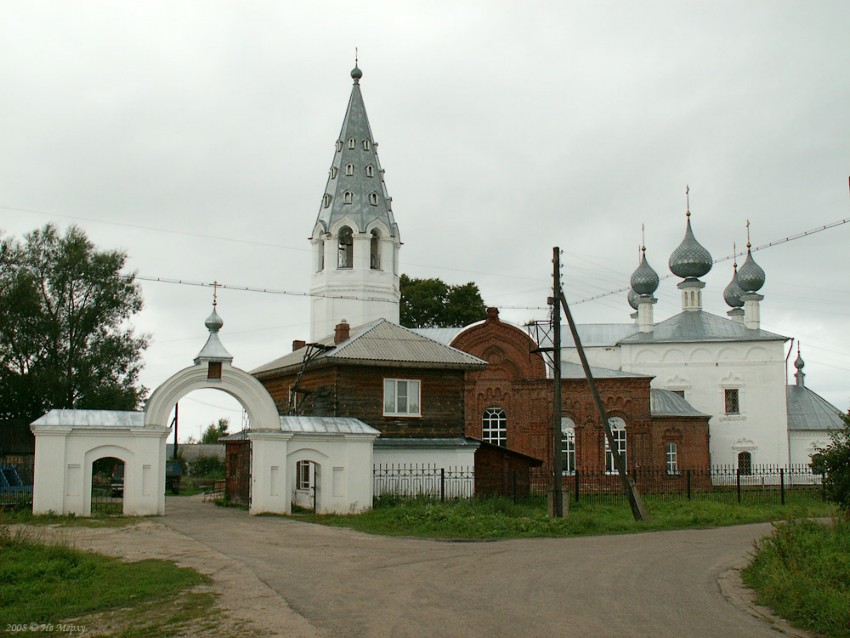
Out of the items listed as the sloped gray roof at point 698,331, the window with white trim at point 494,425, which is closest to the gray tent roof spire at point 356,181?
the window with white trim at point 494,425

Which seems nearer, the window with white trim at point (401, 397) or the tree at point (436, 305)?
the window with white trim at point (401, 397)

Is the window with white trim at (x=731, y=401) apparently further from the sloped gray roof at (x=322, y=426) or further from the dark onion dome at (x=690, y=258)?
the sloped gray roof at (x=322, y=426)

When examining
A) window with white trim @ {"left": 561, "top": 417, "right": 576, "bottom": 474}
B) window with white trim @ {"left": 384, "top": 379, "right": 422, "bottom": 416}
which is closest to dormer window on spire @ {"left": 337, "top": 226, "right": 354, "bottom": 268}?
window with white trim @ {"left": 561, "top": 417, "right": 576, "bottom": 474}

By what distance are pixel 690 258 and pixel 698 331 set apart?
13.5 ft

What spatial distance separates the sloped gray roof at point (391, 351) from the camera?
25391 millimetres

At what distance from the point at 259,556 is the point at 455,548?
11.8 feet

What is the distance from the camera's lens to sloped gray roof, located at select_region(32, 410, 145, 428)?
20656 millimetres

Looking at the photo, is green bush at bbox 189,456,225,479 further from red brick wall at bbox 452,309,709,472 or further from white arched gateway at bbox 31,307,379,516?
white arched gateway at bbox 31,307,379,516

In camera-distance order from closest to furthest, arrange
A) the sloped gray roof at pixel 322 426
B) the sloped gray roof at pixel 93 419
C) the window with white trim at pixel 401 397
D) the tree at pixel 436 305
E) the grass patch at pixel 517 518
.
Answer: the grass patch at pixel 517 518 → the sloped gray roof at pixel 93 419 → the sloped gray roof at pixel 322 426 → the window with white trim at pixel 401 397 → the tree at pixel 436 305

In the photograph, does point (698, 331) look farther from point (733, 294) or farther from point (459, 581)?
point (459, 581)

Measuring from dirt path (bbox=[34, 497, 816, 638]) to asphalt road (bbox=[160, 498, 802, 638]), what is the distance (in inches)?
0.8

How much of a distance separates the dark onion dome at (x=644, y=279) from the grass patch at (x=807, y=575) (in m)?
35.9

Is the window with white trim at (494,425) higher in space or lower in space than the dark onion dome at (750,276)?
lower

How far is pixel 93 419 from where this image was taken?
69.3ft
